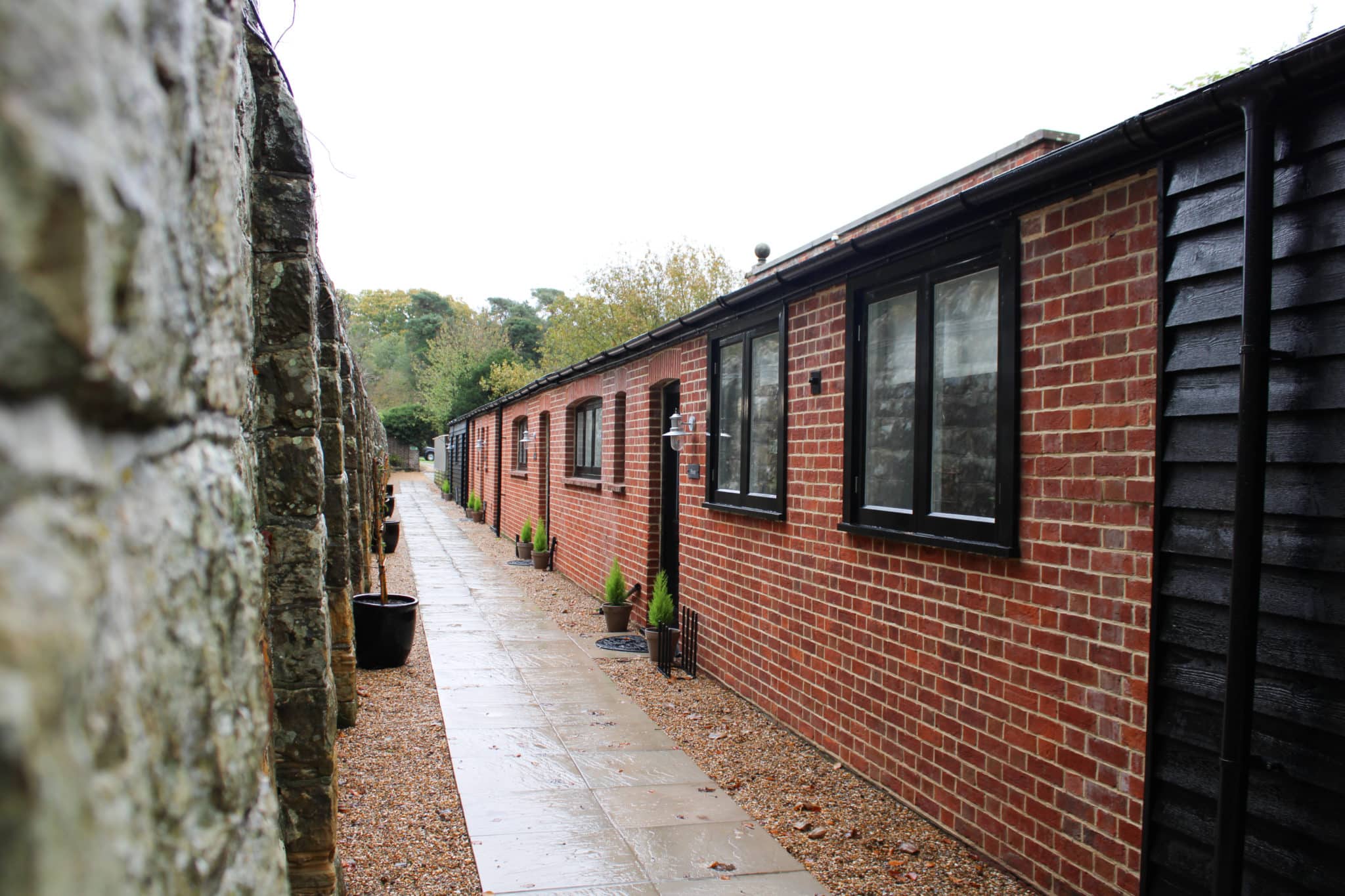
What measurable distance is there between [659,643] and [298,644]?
14.5 ft

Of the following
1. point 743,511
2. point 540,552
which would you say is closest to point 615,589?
point 743,511

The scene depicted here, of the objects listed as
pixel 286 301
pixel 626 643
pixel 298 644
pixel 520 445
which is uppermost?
pixel 286 301

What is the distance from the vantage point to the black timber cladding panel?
2.61 metres

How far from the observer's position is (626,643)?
8.66m

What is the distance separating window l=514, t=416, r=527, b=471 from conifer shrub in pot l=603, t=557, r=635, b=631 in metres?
7.94

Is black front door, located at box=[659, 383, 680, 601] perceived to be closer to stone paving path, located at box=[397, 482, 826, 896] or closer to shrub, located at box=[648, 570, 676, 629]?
stone paving path, located at box=[397, 482, 826, 896]

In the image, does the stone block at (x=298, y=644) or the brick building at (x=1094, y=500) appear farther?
the stone block at (x=298, y=644)

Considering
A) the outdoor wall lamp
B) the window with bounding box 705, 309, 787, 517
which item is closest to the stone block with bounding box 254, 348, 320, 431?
the window with bounding box 705, 309, 787, 517

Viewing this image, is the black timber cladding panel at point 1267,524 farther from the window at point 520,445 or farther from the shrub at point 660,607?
the window at point 520,445

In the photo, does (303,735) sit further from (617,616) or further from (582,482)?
(582,482)

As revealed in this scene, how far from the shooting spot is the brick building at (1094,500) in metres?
2.71

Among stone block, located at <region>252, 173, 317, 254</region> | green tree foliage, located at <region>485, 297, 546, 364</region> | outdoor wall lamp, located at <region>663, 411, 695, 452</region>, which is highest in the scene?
green tree foliage, located at <region>485, 297, 546, 364</region>

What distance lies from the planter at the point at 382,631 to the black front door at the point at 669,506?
107 inches

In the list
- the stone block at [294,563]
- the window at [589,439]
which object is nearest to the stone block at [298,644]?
the stone block at [294,563]
